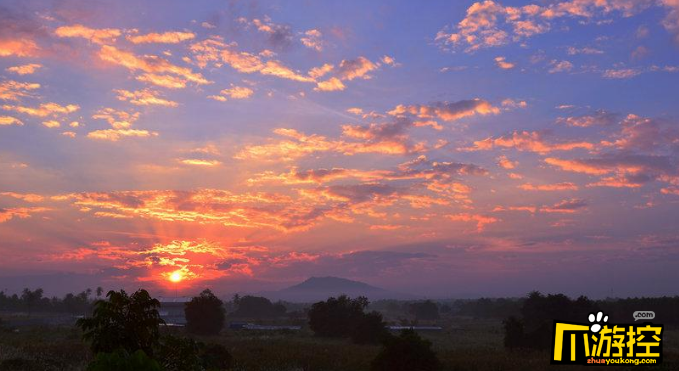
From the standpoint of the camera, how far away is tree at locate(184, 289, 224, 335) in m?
77.3

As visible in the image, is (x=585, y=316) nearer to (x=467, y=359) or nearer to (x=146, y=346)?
(x=467, y=359)

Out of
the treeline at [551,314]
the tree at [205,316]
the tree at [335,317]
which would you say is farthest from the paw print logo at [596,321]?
the tree at [205,316]

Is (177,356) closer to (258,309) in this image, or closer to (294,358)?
(294,358)

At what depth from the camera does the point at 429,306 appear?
518ft

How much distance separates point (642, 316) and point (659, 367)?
20.7m

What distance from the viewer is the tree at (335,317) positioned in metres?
79.3

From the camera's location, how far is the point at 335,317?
81.1 m

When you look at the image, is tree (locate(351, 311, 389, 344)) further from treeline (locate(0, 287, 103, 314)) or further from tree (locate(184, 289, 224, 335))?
treeline (locate(0, 287, 103, 314))

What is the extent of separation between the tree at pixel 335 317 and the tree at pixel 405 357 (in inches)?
1483

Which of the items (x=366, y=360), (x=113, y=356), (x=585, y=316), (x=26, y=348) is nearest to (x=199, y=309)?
(x=26, y=348)

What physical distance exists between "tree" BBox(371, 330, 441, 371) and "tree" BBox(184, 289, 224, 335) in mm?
43699

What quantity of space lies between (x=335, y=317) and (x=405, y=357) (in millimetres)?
43643

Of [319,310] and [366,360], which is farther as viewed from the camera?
[319,310]

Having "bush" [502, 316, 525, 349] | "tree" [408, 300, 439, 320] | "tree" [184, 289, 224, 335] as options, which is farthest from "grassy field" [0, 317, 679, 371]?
"tree" [408, 300, 439, 320]
